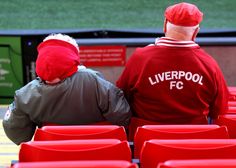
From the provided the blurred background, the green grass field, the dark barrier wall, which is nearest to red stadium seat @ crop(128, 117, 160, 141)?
the blurred background

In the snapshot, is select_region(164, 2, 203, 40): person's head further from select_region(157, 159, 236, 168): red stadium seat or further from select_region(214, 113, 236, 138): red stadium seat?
select_region(157, 159, 236, 168): red stadium seat

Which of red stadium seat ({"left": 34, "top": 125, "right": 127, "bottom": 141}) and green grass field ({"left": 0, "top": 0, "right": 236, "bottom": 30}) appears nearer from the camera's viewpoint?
red stadium seat ({"left": 34, "top": 125, "right": 127, "bottom": 141})

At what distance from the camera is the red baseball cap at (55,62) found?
7.68ft

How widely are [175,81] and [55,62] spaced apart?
537 mm

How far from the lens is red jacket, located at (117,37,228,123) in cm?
247

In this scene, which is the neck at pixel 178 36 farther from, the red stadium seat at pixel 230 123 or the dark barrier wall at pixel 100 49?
the dark barrier wall at pixel 100 49

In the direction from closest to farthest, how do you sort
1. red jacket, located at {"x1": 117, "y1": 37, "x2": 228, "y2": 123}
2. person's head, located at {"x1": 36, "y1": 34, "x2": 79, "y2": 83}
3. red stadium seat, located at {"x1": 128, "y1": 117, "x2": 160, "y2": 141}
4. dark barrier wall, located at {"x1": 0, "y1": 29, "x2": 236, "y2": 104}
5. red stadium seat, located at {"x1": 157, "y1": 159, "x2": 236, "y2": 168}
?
red stadium seat, located at {"x1": 157, "y1": 159, "x2": 236, "y2": 168}, person's head, located at {"x1": 36, "y1": 34, "x2": 79, "y2": 83}, red jacket, located at {"x1": 117, "y1": 37, "x2": 228, "y2": 123}, red stadium seat, located at {"x1": 128, "y1": 117, "x2": 160, "y2": 141}, dark barrier wall, located at {"x1": 0, "y1": 29, "x2": 236, "y2": 104}

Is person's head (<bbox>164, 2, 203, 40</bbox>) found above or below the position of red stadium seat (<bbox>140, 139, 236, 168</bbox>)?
above

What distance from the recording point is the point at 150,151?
1.78 m

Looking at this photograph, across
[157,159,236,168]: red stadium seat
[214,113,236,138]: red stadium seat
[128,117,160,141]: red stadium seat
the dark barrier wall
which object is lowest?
the dark barrier wall

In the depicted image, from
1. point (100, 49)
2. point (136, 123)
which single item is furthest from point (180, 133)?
point (100, 49)

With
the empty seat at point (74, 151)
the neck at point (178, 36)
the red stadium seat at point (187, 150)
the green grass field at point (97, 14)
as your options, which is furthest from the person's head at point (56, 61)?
the green grass field at point (97, 14)

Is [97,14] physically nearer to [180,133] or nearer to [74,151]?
[180,133]

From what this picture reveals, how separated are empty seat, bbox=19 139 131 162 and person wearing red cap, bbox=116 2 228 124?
0.75 meters
